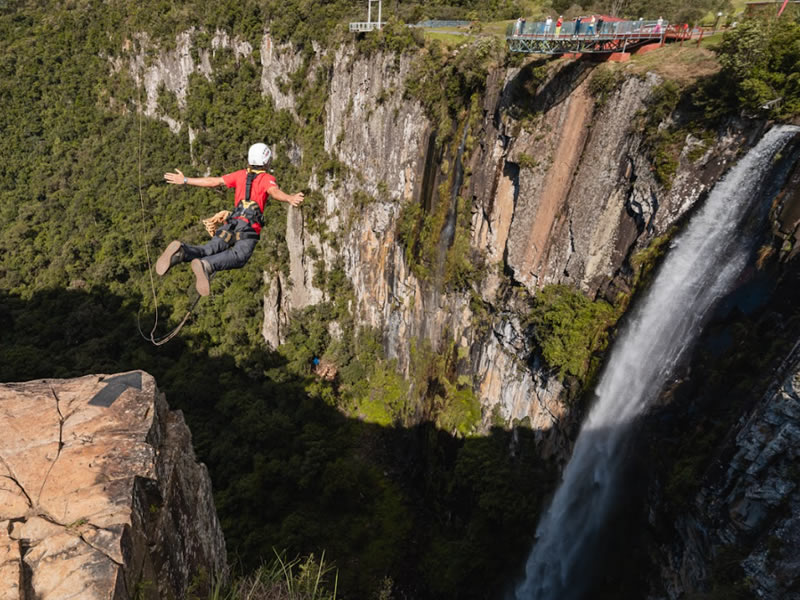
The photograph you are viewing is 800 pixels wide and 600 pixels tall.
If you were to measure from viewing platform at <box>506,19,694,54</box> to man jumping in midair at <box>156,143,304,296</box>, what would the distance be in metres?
9.20

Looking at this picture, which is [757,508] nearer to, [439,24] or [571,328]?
[571,328]

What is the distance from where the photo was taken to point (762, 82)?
10.0 meters

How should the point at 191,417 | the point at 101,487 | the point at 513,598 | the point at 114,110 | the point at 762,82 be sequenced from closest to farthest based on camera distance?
the point at 101,487, the point at 762,82, the point at 513,598, the point at 191,417, the point at 114,110

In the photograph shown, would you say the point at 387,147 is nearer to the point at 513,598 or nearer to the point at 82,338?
the point at 513,598

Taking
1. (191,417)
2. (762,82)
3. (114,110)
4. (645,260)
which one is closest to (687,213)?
(645,260)

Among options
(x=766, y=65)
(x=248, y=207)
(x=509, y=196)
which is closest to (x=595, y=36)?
(x=766, y=65)

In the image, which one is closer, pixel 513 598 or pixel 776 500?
pixel 776 500

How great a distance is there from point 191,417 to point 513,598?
59.1 feet

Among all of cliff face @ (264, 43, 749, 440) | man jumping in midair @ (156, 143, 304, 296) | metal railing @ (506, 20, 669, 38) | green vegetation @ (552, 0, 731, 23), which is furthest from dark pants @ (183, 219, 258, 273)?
green vegetation @ (552, 0, 731, 23)

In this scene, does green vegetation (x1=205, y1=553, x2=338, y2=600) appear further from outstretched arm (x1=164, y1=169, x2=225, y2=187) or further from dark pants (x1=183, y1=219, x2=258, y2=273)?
outstretched arm (x1=164, y1=169, x2=225, y2=187)

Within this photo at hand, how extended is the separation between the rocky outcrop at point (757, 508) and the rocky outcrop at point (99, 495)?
8.16 m

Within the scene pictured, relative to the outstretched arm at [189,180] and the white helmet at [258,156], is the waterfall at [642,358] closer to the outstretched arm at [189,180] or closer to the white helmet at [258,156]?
the white helmet at [258,156]

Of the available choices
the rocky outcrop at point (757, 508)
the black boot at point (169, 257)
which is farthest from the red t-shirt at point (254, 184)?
the rocky outcrop at point (757, 508)

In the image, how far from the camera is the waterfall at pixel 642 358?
10508 millimetres
